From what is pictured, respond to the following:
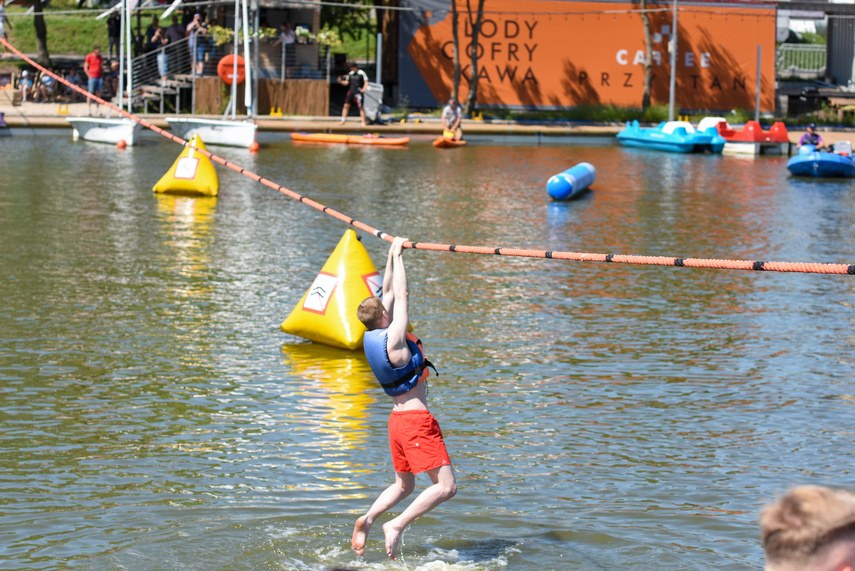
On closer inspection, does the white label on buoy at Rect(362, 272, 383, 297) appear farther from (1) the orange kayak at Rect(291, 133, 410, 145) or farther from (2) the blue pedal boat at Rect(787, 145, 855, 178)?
(1) the orange kayak at Rect(291, 133, 410, 145)

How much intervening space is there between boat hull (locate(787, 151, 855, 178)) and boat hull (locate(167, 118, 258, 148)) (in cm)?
1520

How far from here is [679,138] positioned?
3675 cm

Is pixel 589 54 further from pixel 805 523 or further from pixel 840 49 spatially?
pixel 805 523

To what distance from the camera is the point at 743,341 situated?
11383 mm

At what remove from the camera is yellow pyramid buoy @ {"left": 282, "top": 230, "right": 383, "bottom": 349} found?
10789mm

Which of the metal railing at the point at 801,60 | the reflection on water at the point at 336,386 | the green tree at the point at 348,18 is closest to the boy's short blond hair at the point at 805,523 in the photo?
the reflection on water at the point at 336,386

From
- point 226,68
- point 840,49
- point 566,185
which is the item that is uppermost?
point 840,49

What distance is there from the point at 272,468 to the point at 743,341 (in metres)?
5.79

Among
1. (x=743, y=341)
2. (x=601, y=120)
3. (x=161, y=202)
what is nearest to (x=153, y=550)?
(x=743, y=341)

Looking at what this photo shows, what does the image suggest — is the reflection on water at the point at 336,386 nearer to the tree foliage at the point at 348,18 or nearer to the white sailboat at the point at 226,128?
the white sailboat at the point at 226,128

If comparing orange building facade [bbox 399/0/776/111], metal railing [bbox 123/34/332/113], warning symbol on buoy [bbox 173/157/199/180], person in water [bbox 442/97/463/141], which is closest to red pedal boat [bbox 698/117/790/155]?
orange building facade [bbox 399/0/776/111]

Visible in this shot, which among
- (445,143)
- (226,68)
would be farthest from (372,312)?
(226,68)

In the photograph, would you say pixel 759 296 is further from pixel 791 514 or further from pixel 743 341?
pixel 791 514

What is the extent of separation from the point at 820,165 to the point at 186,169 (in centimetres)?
1673
